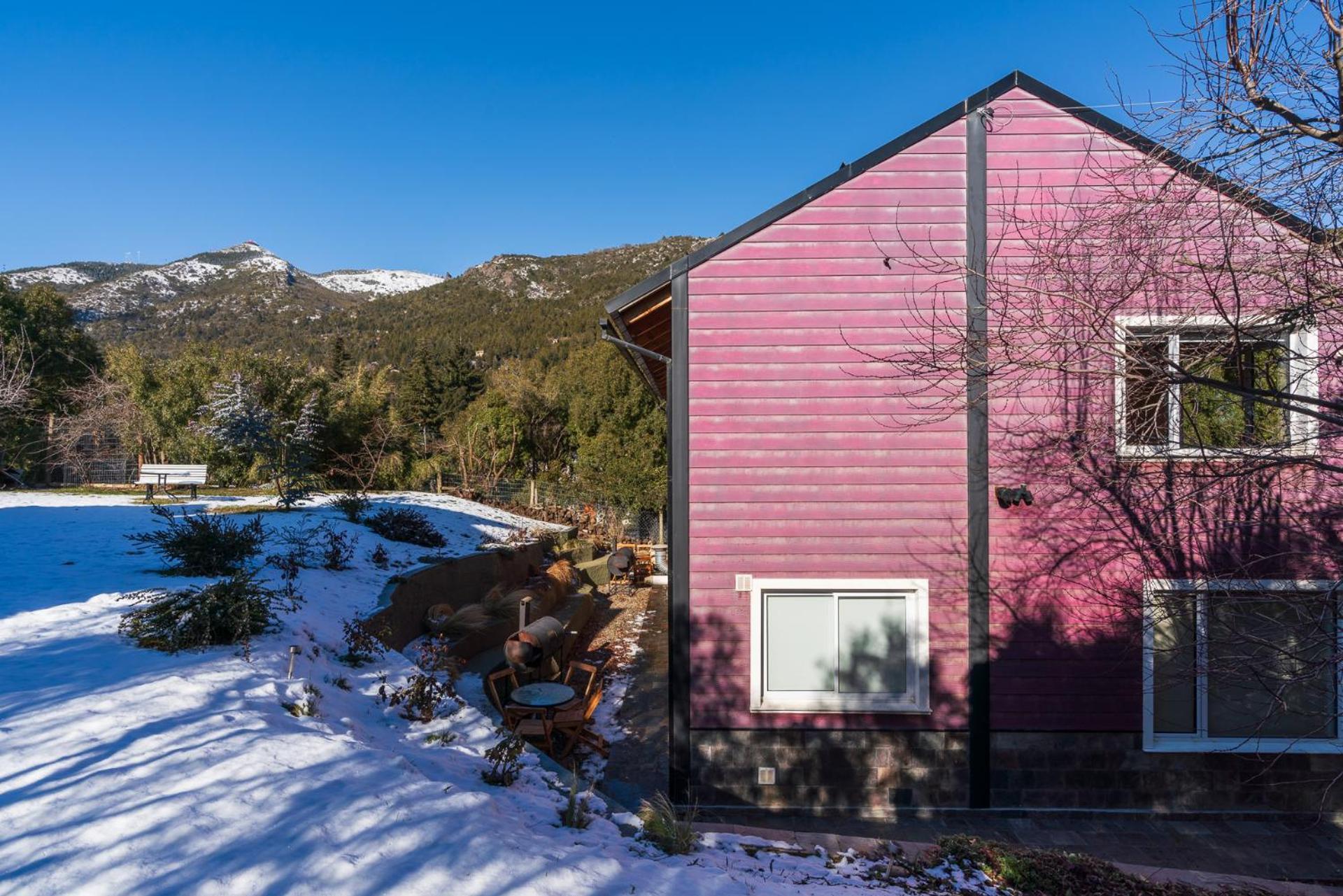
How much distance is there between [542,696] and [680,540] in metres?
2.41

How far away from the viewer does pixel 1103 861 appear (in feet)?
14.7

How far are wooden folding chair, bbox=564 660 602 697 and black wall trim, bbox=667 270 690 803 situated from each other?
1.88 meters

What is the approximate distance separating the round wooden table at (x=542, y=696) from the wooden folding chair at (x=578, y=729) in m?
0.17

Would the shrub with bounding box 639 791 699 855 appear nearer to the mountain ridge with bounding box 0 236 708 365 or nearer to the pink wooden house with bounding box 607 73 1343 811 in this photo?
the pink wooden house with bounding box 607 73 1343 811

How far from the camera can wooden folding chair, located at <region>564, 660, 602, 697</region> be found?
7551 millimetres

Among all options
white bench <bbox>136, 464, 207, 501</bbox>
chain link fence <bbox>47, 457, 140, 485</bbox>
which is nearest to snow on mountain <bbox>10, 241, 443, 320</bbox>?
chain link fence <bbox>47, 457, 140, 485</bbox>

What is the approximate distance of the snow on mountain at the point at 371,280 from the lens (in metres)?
117

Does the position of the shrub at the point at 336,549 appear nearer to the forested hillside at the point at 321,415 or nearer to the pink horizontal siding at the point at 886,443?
the forested hillside at the point at 321,415

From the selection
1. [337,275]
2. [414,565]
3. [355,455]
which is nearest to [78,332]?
[355,455]

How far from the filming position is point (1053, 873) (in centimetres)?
421

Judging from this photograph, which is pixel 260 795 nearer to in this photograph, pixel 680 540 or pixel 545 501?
pixel 680 540

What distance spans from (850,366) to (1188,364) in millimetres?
2403

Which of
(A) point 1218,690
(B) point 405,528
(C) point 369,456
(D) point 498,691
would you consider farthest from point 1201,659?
(C) point 369,456

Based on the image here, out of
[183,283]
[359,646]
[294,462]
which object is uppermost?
[183,283]
